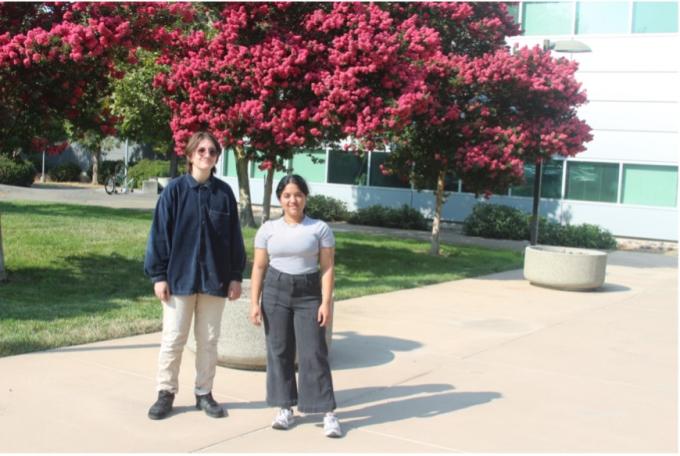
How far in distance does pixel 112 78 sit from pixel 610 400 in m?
6.93

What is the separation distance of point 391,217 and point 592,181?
5332mm

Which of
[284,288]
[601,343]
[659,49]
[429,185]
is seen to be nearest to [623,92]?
[659,49]

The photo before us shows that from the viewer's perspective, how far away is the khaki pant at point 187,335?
201 inches

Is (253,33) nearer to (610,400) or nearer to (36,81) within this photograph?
(36,81)

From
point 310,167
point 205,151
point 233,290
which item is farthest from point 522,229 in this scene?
point 205,151

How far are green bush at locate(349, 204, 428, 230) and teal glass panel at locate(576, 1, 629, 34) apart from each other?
20.7 ft

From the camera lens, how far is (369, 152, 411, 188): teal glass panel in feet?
78.1

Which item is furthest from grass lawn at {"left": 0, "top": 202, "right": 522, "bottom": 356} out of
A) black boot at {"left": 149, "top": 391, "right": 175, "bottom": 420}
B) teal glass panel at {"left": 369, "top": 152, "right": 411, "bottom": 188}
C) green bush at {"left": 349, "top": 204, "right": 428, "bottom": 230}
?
teal glass panel at {"left": 369, "top": 152, "right": 411, "bottom": 188}

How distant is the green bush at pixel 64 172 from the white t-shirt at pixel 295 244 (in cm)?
3596

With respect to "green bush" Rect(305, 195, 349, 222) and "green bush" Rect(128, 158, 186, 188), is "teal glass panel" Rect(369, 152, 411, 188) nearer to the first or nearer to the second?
"green bush" Rect(305, 195, 349, 222)

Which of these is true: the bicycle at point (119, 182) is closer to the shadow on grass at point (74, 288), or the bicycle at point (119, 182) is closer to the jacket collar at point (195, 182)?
the shadow on grass at point (74, 288)

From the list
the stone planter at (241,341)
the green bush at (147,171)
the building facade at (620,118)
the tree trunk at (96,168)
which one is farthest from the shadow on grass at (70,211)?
the tree trunk at (96,168)

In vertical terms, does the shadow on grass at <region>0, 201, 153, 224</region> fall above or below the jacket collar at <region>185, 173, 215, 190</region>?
below

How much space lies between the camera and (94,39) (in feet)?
28.5
